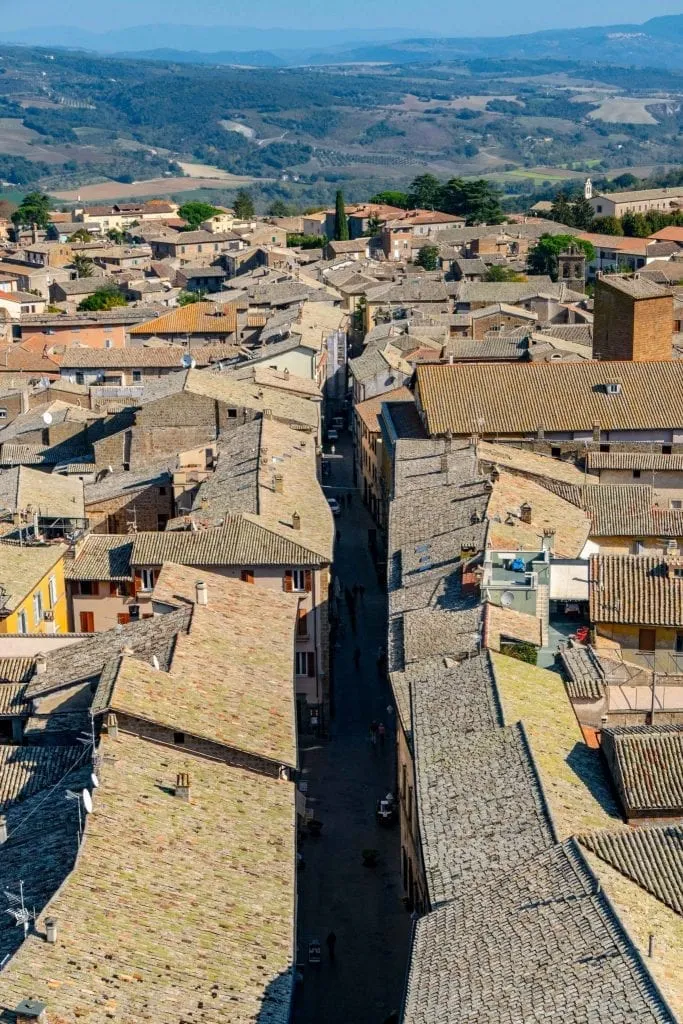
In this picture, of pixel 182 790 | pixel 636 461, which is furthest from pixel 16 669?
pixel 636 461

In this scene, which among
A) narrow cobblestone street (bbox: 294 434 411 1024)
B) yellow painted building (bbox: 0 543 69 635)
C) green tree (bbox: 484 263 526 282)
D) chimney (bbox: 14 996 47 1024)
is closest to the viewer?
chimney (bbox: 14 996 47 1024)

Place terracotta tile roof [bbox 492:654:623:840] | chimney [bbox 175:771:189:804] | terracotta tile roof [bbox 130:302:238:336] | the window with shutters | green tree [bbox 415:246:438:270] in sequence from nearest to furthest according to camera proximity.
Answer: terracotta tile roof [bbox 492:654:623:840]
chimney [bbox 175:771:189:804]
the window with shutters
terracotta tile roof [bbox 130:302:238:336]
green tree [bbox 415:246:438:270]

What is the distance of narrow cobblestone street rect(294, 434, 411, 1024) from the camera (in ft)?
78.1

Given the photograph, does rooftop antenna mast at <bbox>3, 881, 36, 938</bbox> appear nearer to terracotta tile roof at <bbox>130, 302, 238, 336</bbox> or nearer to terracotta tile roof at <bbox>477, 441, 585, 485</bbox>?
terracotta tile roof at <bbox>477, 441, 585, 485</bbox>

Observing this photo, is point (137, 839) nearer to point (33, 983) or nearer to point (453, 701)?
point (33, 983)

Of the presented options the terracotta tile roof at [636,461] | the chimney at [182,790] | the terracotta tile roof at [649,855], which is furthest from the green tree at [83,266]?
the terracotta tile roof at [649,855]

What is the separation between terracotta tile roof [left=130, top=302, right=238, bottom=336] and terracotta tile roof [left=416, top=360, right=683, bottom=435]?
28.3 m

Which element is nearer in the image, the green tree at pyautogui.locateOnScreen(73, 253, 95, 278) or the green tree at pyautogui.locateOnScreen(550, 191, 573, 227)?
the green tree at pyautogui.locateOnScreen(73, 253, 95, 278)

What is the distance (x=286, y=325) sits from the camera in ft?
225

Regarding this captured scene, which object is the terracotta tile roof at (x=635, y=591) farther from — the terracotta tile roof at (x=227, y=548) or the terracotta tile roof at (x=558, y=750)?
the terracotta tile roof at (x=227, y=548)

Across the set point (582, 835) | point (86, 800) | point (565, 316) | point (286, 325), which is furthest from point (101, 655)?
point (565, 316)

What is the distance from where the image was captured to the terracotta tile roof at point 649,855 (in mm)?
19953

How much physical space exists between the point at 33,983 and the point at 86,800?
402 cm

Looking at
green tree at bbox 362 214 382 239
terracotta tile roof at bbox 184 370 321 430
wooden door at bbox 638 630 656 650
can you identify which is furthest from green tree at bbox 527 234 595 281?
wooden door at bbox 638 630 656 650
